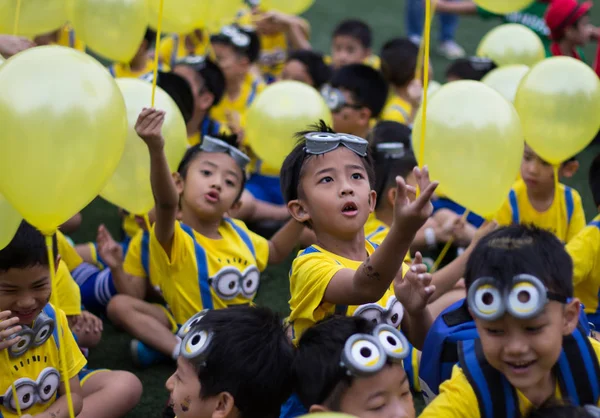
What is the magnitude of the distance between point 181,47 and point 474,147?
317 centimetres

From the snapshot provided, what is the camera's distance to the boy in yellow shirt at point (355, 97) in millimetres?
4574

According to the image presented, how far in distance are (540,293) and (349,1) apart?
8.10m

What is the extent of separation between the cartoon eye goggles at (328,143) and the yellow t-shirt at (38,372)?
2.82ft

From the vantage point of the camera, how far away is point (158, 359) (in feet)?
10.2

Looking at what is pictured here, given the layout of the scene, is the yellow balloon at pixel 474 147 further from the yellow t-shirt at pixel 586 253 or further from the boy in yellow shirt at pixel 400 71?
the boy in yellow shirt at pixel 400 71

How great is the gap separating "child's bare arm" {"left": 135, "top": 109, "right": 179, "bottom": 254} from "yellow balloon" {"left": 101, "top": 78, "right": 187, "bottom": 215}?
164mm

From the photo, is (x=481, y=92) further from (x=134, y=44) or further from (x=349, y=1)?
(x=349, y=1)

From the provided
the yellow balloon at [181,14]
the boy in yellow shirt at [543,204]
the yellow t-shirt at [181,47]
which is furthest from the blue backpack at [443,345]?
the yellow t-shirt at [181,47]

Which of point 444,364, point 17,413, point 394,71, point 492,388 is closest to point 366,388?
point 492,388

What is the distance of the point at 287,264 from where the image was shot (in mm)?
4059

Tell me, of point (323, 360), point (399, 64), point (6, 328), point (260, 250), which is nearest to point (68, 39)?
point (399, 64)

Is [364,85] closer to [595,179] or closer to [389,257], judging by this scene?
[595,179]

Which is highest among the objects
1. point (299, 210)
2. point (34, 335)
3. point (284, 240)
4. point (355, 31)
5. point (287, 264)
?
point (355, 31)

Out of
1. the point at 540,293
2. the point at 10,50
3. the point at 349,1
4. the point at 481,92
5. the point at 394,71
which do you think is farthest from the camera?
the point at 349,1
